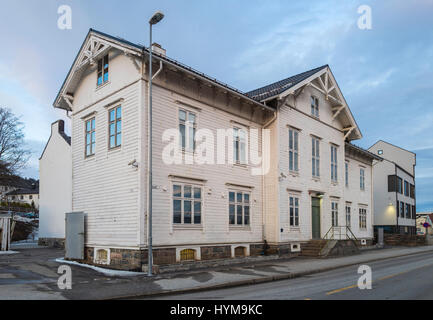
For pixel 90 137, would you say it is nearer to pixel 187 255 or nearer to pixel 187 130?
pixel 187 130

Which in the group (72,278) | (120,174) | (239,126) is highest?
(239,126)

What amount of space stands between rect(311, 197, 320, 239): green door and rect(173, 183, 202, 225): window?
1044 centimetres

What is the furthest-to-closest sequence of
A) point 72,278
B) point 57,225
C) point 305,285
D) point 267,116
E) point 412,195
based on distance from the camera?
point 412,195
point 57,225
point 267,116
point 72,278
point 305,285

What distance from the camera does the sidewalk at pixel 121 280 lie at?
11.2 metres

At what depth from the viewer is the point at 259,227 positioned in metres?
22.2

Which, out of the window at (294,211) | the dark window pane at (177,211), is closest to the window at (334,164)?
the window at (294,211)

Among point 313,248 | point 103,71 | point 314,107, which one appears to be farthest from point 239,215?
point 314,107

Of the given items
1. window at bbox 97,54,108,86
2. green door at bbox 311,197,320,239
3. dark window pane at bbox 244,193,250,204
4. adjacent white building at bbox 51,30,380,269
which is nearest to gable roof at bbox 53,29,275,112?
adjacent white building at bbox 51,30,380,269

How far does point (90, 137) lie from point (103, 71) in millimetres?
3447

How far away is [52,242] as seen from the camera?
3241cm

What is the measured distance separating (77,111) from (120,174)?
6.15m
